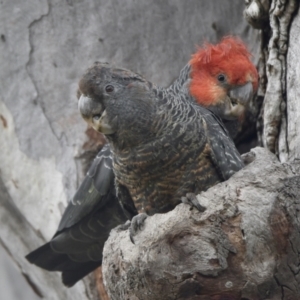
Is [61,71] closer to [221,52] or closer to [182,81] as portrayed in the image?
[182,81]

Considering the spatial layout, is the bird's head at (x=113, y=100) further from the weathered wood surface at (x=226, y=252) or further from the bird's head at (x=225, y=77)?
the bird's head at (x=225, y=77)

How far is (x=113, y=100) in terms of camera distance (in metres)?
3.00

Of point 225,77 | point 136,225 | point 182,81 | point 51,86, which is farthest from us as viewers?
point 51,86

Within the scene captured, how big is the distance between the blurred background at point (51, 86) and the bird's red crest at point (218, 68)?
19.2 inches

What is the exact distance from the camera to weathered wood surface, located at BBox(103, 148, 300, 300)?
8.21ft

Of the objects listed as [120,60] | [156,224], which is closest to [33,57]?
[120,60]

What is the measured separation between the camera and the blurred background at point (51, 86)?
4203mm

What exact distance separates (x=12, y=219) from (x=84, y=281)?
2.10 feet

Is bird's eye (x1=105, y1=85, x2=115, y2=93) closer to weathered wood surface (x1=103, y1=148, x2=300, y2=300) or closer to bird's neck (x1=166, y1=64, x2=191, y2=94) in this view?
weathered wood surface (x1=103, y1=148, x2=300, y2=300)

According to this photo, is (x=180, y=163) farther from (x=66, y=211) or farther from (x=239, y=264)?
(x=66, y=211)

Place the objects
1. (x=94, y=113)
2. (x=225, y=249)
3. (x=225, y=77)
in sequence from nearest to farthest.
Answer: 1. (x=225, y=249)
2. (x=94, y=113)
3. (x=225, y=77)

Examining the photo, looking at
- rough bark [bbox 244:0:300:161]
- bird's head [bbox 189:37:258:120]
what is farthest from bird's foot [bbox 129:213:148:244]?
bird's head [bbox 189:37:258:120]

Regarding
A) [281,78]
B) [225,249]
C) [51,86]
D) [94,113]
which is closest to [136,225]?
[225,249]

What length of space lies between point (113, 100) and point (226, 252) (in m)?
0.93
